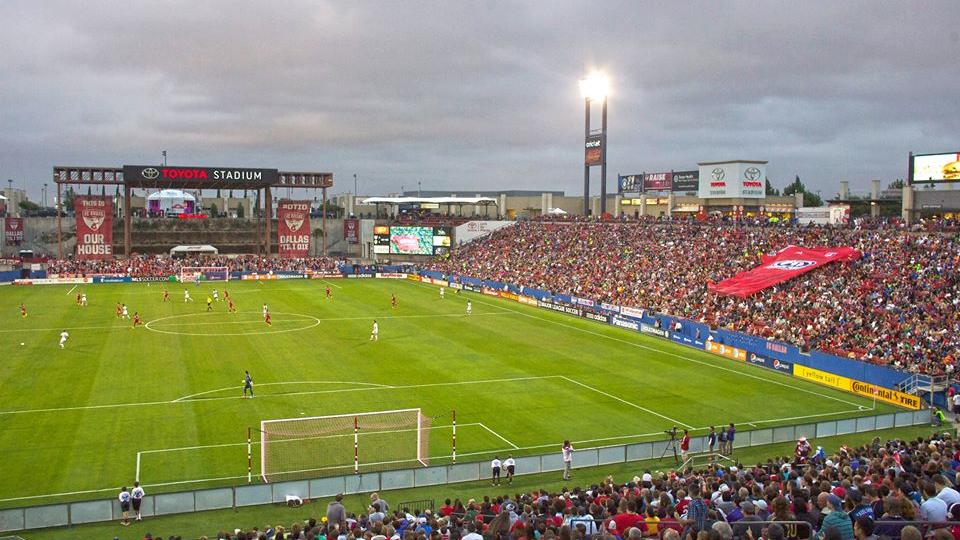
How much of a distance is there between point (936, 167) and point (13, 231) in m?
105

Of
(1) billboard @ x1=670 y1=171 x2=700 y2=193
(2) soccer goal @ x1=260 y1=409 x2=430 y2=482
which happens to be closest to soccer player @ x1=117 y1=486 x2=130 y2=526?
(2) soccer goal @ x1=260 y1=409 x2=430 y2=482

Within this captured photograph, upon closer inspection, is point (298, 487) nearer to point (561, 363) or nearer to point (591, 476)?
point (591, 476)

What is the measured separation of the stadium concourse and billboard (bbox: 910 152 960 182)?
152ft

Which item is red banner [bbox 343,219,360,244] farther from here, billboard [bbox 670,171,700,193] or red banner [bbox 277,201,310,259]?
billboard [bbox 670,171,700,193]

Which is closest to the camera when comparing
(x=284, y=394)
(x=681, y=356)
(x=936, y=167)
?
(x=284, y=394)

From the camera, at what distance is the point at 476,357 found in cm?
4650

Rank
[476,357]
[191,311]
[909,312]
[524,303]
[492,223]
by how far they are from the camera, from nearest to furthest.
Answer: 1. [909,312]
2. [476,357]
3. [191,311]
4. [524,303]
5. [492,223]

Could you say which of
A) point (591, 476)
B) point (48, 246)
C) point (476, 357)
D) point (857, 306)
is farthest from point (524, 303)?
point (48, 246)

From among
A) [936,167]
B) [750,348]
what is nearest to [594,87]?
[936,167]

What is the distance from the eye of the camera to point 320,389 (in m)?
37.6

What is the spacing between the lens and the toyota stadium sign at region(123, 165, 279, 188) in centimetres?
9275

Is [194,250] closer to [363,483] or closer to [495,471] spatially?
[363,483]

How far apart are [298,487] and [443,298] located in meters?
52.5

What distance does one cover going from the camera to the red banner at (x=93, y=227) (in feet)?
310
